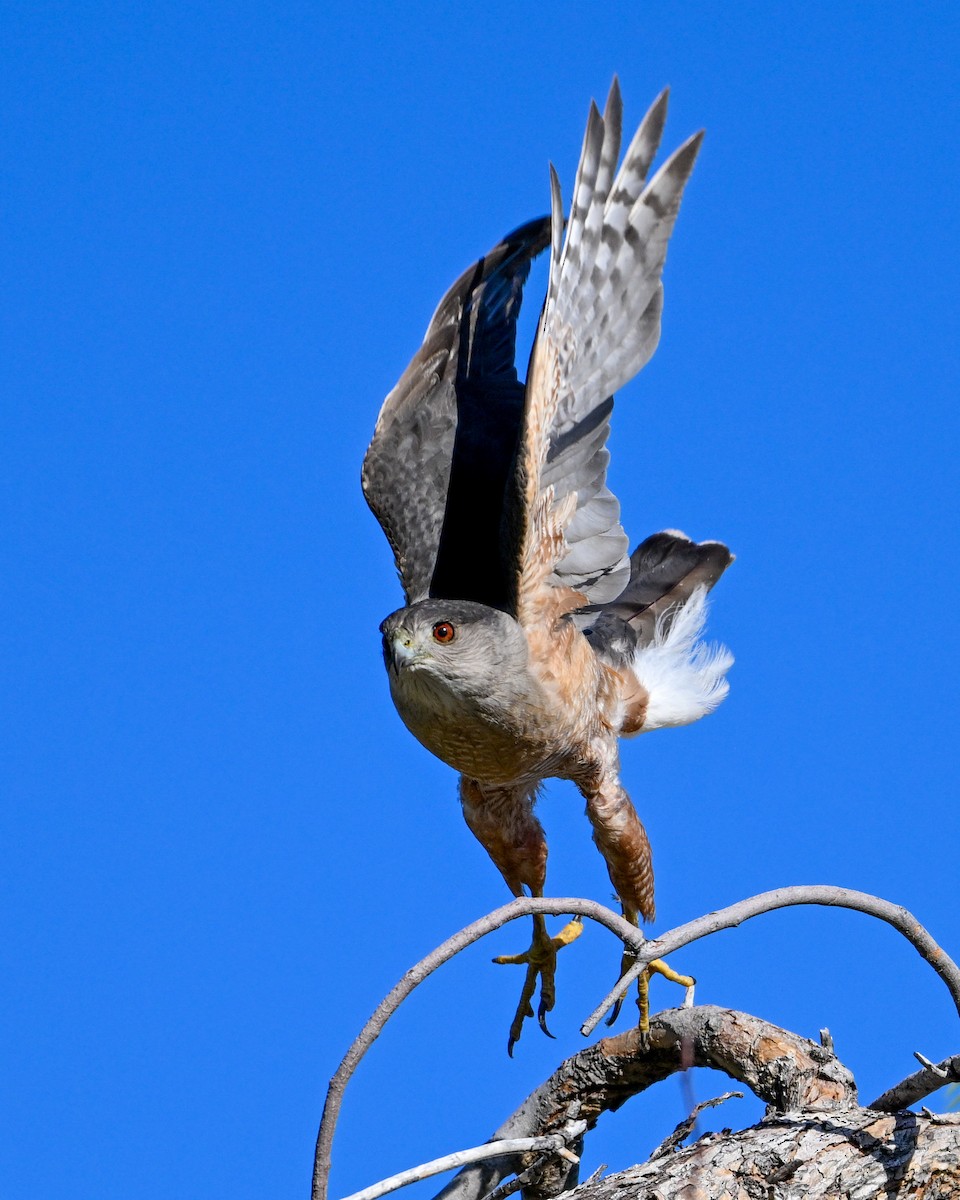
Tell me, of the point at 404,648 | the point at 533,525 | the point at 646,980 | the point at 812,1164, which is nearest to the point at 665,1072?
the point at 646,980

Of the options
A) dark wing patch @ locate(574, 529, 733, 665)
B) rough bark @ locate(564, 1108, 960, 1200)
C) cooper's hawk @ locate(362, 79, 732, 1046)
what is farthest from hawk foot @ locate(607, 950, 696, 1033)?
dark wing patch @ locate(574, 529, 733, 665)

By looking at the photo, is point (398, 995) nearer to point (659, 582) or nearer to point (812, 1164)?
point (812, 1164)

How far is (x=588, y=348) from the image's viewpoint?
523 cm

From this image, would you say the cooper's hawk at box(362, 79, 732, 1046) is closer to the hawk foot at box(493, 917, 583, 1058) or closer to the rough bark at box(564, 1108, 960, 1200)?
the hawk foot at box(493, 917, 583, 1058)

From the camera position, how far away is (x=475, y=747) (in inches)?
199

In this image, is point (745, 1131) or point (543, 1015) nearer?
→ point (745, 1131)

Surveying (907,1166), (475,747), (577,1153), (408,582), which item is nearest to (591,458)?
(408,582)

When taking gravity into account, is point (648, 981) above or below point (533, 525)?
below

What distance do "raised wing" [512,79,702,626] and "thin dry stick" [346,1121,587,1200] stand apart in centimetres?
183

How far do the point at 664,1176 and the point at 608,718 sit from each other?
2.45m

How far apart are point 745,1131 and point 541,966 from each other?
6.34ft

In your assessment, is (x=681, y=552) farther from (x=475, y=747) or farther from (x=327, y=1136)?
(x=327, y=1136)

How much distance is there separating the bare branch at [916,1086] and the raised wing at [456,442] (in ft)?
8.20

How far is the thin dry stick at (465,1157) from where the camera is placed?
3.05 meters
